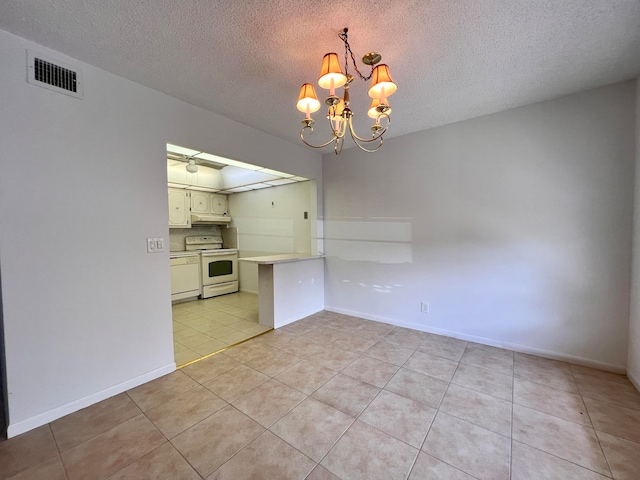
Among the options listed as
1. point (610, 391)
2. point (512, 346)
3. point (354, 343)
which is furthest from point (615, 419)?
point (354, 343)

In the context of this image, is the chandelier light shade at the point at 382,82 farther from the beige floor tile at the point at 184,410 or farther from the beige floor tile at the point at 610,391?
the beige floor tile at the point at 610,391

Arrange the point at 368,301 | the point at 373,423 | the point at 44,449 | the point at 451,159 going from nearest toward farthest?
the point at 44,449 → the point at 373,423 → the point at 451,159 → the point at 368,301

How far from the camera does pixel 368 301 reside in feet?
12.0

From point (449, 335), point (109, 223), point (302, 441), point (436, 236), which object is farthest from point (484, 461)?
point (109, 223)

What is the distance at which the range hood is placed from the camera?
5.03 meters

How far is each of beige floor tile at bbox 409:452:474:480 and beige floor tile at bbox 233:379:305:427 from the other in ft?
2.83

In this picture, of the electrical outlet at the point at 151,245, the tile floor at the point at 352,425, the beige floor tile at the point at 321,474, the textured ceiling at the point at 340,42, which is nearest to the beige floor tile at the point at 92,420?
the tile floor at the point at 352,425

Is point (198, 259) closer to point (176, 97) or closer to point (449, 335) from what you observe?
point (176, 97)

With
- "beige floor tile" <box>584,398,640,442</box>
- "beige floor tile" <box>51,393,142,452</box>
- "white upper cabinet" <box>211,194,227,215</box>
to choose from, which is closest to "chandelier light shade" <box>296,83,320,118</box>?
"beige floor tile" <box>51,393,142,452</box>

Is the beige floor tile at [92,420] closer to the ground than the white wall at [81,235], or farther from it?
closer to the ground

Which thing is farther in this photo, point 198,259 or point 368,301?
point 198,259

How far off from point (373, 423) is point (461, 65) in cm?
263

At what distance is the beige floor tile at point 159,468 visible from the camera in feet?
4.28

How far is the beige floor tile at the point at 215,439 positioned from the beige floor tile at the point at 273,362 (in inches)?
21.5
